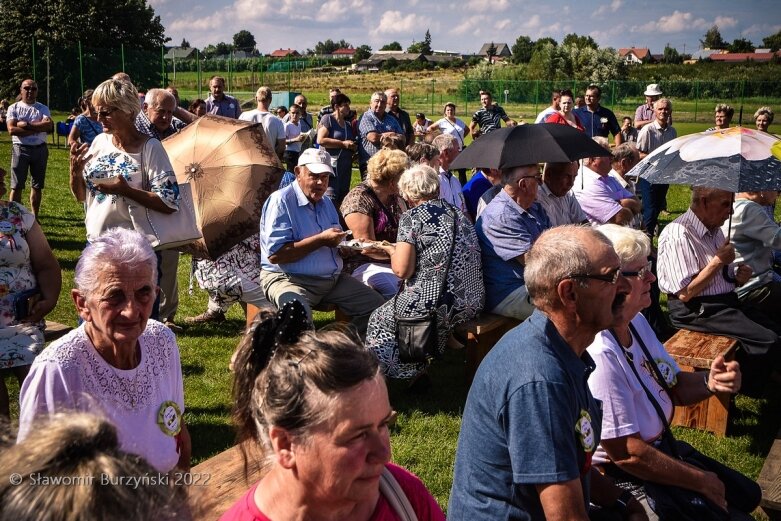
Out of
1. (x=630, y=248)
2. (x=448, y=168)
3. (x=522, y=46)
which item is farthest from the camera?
(x=522, y=46)

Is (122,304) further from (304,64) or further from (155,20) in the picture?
(155,20)

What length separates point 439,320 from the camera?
5.29 m

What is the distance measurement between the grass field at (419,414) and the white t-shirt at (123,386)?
1637 mm

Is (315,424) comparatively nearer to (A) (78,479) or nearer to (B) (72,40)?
(A) (78,479)

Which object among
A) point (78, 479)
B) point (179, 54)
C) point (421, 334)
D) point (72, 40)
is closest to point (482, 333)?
point (421, 334)

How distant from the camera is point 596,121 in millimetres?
13328

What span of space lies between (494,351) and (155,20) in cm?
5244

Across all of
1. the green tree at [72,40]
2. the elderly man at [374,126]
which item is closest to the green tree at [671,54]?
the green tree at [72,40]

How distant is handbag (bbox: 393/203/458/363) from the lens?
206 inches

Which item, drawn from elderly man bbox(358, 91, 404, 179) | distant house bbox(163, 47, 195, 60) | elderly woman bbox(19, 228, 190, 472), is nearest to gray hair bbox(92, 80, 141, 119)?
elderly woman bbox(19, 228, 190, 472)

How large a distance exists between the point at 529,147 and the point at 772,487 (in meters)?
3.32

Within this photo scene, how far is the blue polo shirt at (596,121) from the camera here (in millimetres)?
13203

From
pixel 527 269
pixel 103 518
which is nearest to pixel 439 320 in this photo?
pixel 527 269

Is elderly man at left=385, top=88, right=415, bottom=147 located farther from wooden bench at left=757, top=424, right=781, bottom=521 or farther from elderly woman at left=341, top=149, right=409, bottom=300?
wooden bench at left=757, top=424, right=781, bottom=521
